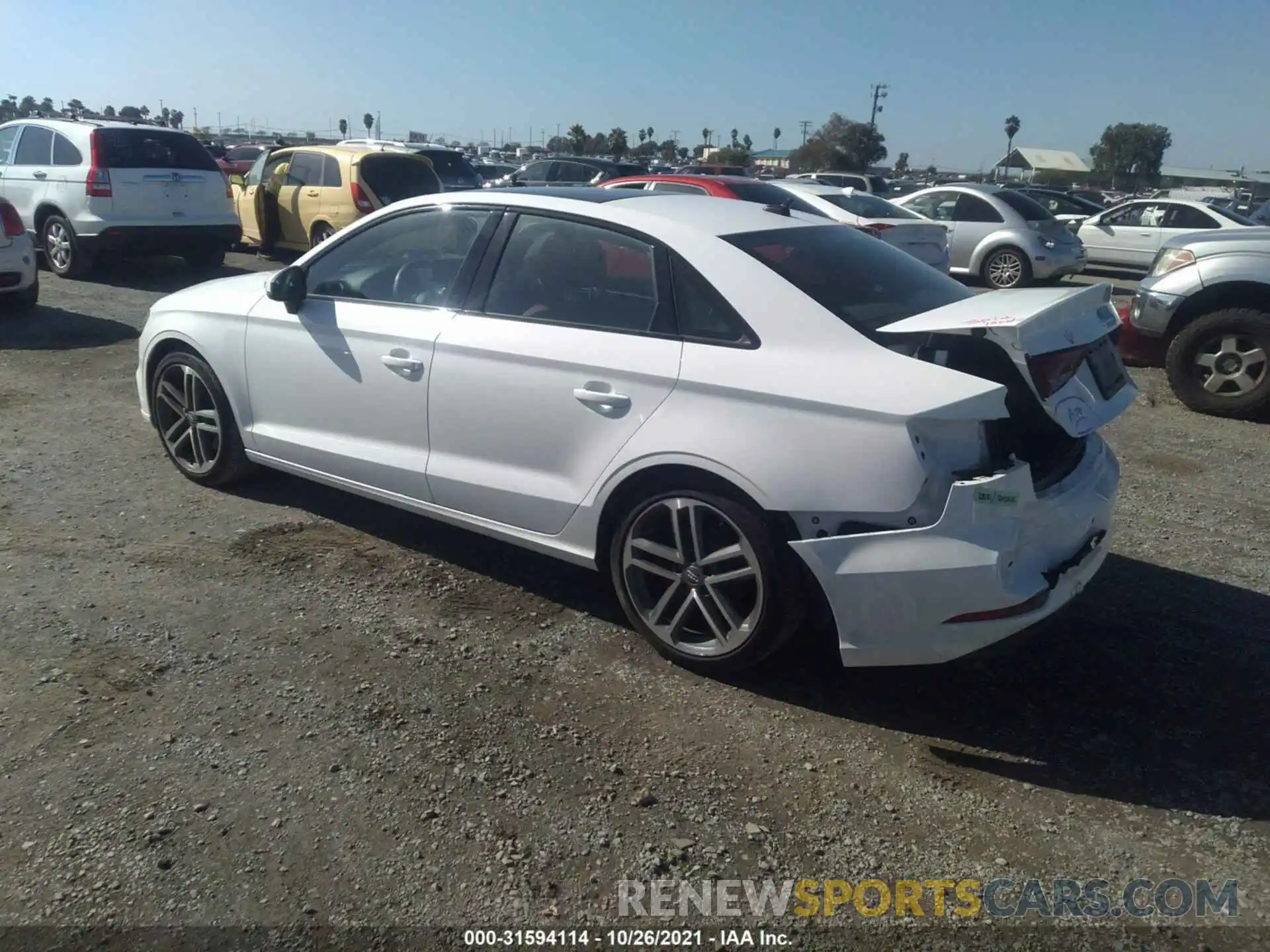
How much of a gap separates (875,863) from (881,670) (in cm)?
110

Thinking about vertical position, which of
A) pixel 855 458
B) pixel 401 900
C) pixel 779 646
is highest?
pixel 855 458

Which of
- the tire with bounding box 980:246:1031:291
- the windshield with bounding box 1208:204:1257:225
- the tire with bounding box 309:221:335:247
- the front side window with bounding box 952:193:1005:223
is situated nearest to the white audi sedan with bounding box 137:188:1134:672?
the tire with bounding box 309:221:335:247

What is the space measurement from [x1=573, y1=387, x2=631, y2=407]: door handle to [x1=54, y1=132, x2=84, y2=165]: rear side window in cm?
1011

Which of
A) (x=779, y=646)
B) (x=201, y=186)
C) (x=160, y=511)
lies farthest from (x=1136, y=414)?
(x=201, y=186)

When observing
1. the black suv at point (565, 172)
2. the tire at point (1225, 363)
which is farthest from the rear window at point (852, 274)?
the black suv at point (565, 172)

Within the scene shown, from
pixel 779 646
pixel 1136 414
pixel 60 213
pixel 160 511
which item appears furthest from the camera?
pixel 60 213

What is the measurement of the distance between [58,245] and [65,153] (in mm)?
1060

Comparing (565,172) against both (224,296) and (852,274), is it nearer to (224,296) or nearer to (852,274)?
(224,296)

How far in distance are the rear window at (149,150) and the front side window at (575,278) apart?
365 inches

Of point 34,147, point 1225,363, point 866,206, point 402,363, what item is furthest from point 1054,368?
point 34,147

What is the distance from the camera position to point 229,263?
13.5m

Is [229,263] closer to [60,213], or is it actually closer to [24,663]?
[60,213]

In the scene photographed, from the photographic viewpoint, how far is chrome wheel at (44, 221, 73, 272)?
1158 cm

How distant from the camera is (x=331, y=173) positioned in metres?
12.7
